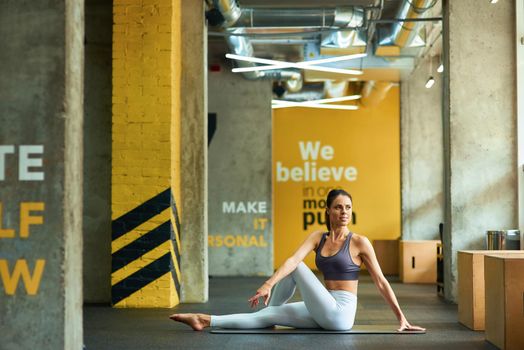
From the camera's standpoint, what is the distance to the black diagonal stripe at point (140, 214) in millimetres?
9125

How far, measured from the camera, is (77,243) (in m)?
4.77

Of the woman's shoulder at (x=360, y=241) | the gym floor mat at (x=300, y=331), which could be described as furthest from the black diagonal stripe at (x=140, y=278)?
the woman's shoulder at (x=360, y=241)

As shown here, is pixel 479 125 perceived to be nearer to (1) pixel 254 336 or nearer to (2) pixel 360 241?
(2) pixel 360 241

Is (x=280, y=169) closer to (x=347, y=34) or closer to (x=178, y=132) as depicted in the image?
(x=347, y=34)

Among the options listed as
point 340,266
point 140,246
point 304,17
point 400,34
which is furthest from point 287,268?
point 400,34

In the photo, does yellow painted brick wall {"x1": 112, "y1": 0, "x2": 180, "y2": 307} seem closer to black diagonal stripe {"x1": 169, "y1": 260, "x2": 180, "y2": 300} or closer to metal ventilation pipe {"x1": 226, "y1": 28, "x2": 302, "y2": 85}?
black diagonal stripe {"x1": 169, "y1": 260, "x2": 180, "y2": 300}

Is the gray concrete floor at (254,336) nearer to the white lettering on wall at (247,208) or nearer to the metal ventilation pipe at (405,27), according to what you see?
the metal ventilation pipe at (405,27)

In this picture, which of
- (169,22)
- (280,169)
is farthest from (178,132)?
(280,169)

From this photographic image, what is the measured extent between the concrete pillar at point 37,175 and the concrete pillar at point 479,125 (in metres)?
5.78

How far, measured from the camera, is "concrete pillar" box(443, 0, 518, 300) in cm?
952

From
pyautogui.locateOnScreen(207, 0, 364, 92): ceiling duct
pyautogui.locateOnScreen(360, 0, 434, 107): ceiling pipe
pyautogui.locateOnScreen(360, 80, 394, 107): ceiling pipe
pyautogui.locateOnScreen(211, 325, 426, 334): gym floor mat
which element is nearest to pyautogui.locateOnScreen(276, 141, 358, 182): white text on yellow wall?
pyautogui.locateOnScreen(360, 80, 394, 107): ceiling pipe

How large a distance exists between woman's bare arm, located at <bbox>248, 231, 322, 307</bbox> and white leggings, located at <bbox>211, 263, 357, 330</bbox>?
0.07m

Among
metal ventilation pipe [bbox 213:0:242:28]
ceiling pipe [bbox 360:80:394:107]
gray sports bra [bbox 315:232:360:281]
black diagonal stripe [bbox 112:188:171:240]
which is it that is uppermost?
metal ventilation pipe [bbox 213:0:242:28]

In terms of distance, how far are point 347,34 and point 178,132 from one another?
3.52 m
